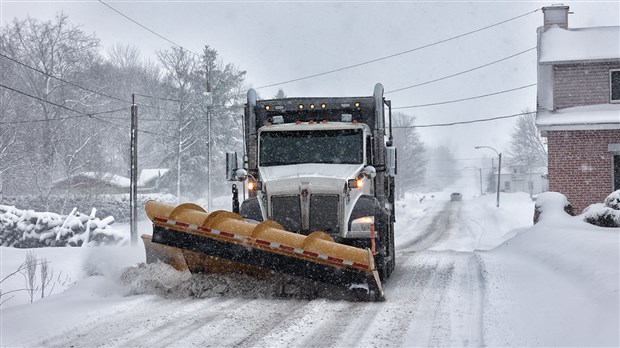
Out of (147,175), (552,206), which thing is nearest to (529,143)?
(147,175)

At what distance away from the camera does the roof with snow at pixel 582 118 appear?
23422 mm

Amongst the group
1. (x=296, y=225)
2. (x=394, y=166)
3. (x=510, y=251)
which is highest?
(x=394, y=166)

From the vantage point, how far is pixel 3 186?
46344 millimetres

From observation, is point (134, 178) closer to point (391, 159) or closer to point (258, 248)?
point (391, 159)

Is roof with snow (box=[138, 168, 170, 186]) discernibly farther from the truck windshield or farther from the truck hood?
the truck hood

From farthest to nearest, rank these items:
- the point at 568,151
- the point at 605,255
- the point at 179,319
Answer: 1. the point at 568,151
2. the point at 605,255
3. the point at 179,319

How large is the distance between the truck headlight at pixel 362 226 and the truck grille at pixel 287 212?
877 millimetres

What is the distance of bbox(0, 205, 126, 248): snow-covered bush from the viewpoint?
2778cm

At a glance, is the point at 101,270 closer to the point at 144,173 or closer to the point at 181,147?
the point at 181,147

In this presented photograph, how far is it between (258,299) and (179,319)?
179 centimetres

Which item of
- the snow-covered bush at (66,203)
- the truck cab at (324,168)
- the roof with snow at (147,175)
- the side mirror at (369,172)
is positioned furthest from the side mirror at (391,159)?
the roof with snow at (147,175)

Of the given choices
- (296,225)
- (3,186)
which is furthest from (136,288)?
(3,186)

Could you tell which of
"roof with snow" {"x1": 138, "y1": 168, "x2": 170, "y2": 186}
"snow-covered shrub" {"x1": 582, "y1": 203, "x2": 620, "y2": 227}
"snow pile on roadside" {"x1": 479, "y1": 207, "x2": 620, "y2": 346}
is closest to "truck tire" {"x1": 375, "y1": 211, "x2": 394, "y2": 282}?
"snow pile on roadside" {"x1": 479, "y1": 207, "x2": 620, "y2": 346}

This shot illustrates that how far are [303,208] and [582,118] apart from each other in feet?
55.7
